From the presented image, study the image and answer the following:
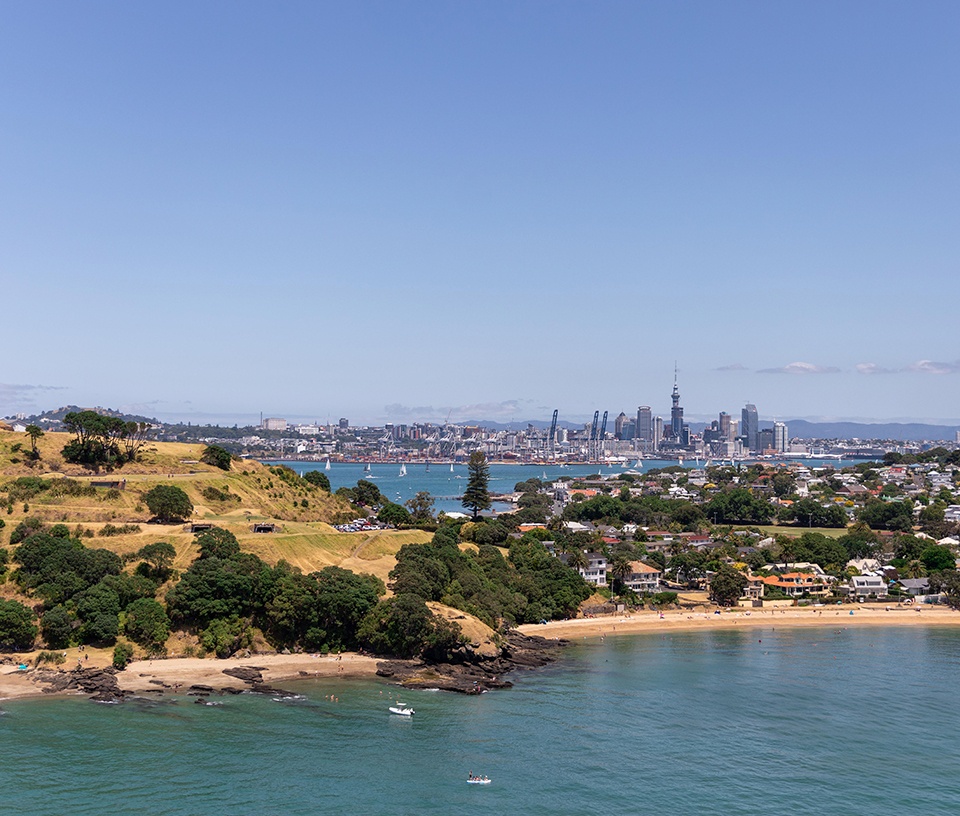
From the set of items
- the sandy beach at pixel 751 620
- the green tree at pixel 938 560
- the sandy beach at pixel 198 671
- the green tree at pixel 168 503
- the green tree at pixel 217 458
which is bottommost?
the sandy beach at pixel 751 620

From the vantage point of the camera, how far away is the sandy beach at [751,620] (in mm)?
72188

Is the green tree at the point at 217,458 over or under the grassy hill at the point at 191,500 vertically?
over

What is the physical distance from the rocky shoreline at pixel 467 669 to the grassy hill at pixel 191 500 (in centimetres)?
1176

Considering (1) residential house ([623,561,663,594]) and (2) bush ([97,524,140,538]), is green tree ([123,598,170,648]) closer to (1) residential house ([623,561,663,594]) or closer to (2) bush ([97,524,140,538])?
(2) bush ([97,524,140,538])

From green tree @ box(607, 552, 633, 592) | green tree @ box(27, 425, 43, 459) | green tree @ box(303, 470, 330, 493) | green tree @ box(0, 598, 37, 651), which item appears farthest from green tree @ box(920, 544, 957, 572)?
green tree @ box(27, 425, 43, 459)

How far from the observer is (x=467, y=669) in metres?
56.1

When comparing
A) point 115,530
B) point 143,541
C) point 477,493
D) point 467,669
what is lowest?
point 467,669

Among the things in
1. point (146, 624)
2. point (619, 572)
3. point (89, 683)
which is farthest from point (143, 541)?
point (619, 572)

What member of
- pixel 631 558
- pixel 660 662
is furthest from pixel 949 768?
pixel 631 558

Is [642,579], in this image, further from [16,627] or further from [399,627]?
[16,627]

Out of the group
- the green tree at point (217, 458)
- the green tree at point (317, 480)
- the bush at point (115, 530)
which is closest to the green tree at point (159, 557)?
the bush at point (115, 530)

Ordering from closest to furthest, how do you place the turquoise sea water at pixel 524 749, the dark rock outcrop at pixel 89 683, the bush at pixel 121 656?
the turquoise sea water at pixel 524 749 → the dark rock outcrop at pixel 89 683 → the bush at pixel 121 656

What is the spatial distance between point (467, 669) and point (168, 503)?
90.3ft

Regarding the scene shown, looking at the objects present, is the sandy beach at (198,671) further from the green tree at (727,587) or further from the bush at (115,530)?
the green tree at (727,587)
